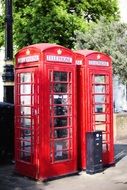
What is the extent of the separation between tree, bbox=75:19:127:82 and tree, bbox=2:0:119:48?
3.11 metres

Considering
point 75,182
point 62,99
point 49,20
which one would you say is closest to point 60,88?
point 62,99

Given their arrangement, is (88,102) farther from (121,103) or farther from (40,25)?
(121,103)

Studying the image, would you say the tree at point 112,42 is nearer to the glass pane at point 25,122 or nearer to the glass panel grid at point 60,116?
the glass panel grid at point 60,116

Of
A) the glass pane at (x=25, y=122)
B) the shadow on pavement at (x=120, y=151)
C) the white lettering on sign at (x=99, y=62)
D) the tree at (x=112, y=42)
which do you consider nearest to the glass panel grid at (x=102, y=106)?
the white lettering on sign at (x=99, y=62)

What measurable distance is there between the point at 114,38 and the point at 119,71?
153cm

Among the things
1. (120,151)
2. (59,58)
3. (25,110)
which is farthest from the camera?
(120,151)

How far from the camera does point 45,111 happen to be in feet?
30.2

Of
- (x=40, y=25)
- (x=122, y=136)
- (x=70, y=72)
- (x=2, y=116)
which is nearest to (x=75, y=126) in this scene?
(x=70, y=72)

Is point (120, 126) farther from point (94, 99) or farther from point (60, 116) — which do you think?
point (60, 116)

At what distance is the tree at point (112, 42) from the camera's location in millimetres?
19734

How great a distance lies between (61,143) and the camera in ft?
31.5

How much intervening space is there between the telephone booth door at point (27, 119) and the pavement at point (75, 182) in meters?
0.30

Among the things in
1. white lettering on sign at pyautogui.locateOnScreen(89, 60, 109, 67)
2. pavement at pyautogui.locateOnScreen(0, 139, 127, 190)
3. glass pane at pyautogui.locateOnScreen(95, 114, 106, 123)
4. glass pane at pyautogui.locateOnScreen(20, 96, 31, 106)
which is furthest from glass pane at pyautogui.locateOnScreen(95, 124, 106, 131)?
glass pane at pyautogui.locateOnScreen(20, 96, 31, 106)

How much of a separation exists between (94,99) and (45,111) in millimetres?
1649
